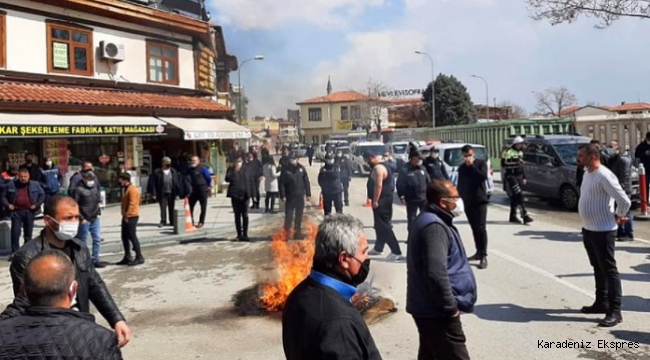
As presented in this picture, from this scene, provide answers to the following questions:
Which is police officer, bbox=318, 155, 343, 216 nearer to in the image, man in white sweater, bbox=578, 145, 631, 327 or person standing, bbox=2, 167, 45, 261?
person standing, bbox=2, 167, 45, 261

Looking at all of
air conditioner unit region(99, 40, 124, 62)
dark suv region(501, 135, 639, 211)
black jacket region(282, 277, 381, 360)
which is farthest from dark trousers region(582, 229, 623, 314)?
air conditioner unit region(99, 40, 124, 62)

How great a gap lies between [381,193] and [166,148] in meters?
14.1

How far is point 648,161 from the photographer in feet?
45.9

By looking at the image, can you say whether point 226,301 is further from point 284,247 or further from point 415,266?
point 415,266

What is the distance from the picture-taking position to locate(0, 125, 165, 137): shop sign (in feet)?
46.2

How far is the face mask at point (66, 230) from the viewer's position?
3708 mm

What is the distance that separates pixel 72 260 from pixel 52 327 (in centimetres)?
151

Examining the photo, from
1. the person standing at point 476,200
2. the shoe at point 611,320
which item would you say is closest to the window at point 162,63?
the person standing at point 476,200

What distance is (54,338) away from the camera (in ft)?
7.11

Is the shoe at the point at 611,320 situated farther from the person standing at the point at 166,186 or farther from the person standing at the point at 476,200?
the person standing at the point at 166,186

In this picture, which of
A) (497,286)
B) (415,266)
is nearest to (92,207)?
(497,286)

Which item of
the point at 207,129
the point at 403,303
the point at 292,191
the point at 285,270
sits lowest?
the point at 403,303

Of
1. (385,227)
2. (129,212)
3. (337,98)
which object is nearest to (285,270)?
(385,227)

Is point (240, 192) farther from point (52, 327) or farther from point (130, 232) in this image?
point (52, 327)
